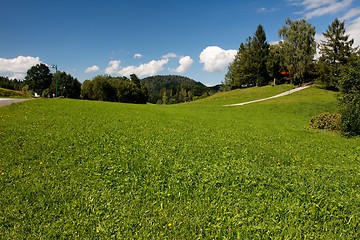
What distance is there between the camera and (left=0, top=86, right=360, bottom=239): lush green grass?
543 cm

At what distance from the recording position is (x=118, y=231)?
17.3 feet

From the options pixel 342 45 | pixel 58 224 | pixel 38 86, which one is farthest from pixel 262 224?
pixel 38 86

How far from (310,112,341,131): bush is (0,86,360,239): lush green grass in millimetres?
10904

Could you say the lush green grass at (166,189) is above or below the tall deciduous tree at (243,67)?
below

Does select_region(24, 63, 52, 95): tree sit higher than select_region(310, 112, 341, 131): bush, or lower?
higher

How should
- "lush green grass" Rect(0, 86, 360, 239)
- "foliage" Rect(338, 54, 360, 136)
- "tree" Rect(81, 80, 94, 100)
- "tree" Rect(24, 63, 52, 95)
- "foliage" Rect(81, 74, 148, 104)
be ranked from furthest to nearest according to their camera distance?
1. "tree" Rect(24, 63, 52, 95)
2. "tree" Rect(81, 80, 94, 100)
3. "foliage" Rect(81, 74, 148, 104)
4. "foliage" Rect(338, 54, 360, 136)
5. "lush green grass" Rect(0, 86, 360, 239)

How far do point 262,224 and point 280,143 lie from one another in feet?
31.6

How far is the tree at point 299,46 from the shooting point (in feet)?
187

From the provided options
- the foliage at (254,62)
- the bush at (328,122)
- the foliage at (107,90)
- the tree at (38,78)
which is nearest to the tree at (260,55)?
the foliage at (254,62)

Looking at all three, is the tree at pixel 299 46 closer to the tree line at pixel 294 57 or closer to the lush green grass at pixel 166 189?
the tree line at pixel 294 57

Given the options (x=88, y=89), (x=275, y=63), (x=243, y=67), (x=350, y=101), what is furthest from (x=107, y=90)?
(x=350, y=101)

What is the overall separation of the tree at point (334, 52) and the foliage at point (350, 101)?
3255 cm

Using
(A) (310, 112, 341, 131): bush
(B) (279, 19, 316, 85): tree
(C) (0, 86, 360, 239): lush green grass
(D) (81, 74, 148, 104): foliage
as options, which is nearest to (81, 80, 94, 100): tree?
(D) (81, 74, 148, 104): foliage

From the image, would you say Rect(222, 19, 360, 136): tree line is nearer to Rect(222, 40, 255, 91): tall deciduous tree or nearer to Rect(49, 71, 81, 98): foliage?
Rect(222, 40, 255, 91): tall deciduous tree
